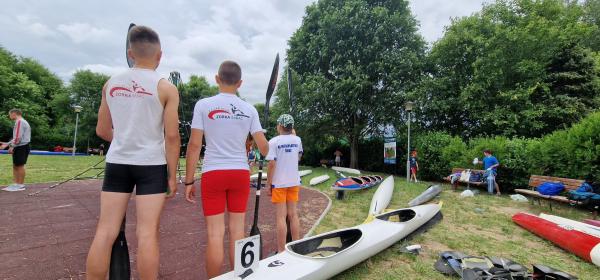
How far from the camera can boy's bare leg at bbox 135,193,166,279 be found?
2002 mm

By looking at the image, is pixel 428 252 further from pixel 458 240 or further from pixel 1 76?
pixel 1 76

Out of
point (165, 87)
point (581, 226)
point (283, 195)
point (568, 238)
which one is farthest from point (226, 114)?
point (581, 226)

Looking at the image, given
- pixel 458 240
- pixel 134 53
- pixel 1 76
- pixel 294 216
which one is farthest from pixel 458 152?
pixel 1 76

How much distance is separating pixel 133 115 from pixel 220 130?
640 mm

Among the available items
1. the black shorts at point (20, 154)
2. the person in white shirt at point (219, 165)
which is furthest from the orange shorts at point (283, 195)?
the black shorts at point (20, 154)

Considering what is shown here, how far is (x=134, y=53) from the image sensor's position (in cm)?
207

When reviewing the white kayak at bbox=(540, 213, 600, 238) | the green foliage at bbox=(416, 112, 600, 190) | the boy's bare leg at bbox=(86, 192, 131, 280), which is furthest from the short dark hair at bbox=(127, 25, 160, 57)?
the green foliage at bbox=(416, 112, 600, 190)

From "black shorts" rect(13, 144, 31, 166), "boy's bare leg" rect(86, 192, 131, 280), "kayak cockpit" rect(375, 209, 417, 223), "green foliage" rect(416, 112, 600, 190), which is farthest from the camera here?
"green foliage" rect(416, 112, 600, 190)

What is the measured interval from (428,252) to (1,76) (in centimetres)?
4234

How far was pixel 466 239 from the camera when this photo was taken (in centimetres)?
463

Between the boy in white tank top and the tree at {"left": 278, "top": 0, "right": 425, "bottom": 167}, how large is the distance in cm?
1513

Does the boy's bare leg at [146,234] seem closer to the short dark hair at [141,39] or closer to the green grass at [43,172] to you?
the short dark hair at [141,39]

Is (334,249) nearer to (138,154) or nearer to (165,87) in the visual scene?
(138,154)

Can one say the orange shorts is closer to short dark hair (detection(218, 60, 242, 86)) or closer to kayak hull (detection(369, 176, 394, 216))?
short dark hair (detection(218, 60, 242, 86))
